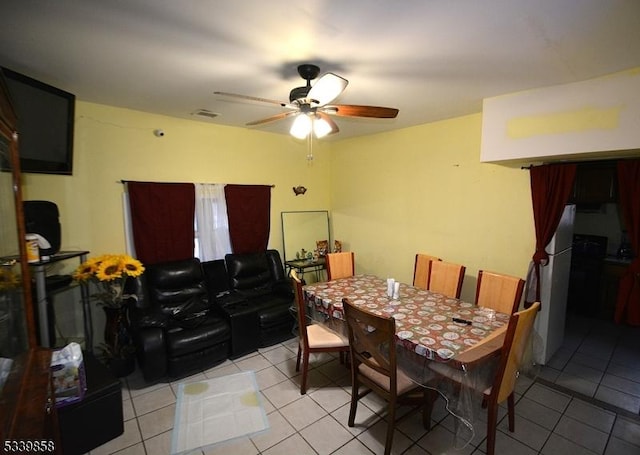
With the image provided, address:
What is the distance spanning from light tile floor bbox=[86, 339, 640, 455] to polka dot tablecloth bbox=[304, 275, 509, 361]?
726mm

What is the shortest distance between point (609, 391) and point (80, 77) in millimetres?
4918

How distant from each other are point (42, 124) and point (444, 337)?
3364mm

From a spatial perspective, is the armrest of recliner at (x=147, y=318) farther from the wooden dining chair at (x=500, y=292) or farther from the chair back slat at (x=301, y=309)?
the wooden dining chair at (x=500, y=292)

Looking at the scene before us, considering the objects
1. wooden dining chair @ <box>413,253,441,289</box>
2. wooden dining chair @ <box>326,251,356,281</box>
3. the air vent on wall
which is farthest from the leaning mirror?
wooden dining chair @ <box>413,253,441,289</box>

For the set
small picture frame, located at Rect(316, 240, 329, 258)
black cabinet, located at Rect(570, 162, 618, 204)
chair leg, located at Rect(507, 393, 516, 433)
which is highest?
black cabinet, located at Rect(570, 162, 618, 204)

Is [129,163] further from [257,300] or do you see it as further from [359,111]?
[359,111]

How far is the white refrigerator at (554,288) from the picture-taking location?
8.57ft

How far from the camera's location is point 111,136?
289 centimetres

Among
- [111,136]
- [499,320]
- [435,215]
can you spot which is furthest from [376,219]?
[111,136]

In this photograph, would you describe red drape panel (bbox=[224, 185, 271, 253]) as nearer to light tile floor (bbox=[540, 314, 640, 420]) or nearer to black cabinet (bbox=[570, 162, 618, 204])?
light tile floor (bbox=[540, 314, 640, 420])

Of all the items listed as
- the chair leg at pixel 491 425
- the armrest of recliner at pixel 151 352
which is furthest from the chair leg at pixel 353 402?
the armrest of recliner at pixel 151 352

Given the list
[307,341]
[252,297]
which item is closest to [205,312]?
[252,297]

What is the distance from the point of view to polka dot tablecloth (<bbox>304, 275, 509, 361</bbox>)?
173cm

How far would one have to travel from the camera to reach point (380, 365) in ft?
5.81
